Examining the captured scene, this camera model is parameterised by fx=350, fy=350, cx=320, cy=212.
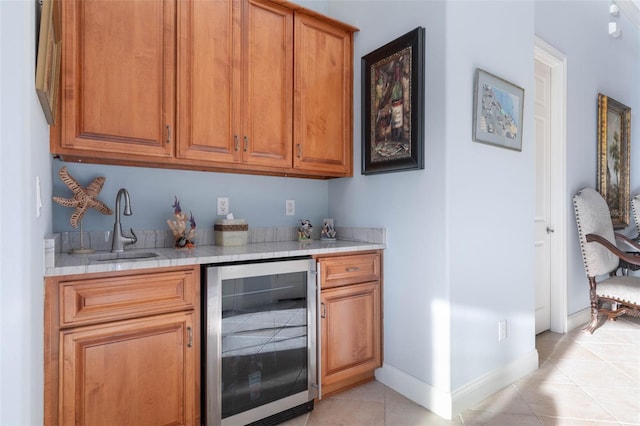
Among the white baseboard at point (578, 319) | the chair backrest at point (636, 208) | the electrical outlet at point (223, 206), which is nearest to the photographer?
Result: the electrical outlet at point (223, 206)

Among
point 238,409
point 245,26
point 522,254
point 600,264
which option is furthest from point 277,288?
point 600,264

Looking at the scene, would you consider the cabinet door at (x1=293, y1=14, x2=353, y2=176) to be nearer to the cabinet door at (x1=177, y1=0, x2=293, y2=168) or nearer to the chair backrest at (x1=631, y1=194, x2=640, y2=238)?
the cabinet door at (x1=177, y1=0, x2=293, y2=168)

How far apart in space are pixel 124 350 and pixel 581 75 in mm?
4293

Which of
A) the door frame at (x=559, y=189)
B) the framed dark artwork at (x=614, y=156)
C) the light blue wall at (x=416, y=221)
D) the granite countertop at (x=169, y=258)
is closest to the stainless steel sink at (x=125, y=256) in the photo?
the granite countertop at (x=169, y=258)

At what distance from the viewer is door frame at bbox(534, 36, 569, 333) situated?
3.12 meters

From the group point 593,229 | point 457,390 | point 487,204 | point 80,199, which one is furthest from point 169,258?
point 593,229

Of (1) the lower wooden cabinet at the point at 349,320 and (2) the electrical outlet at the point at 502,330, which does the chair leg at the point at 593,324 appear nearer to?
(2) the electrical outlet at the point at 502,330

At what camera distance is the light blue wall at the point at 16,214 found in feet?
2.68

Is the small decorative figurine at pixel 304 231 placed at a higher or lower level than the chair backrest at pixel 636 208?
lower

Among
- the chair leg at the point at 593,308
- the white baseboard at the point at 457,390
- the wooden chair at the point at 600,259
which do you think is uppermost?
the wooden chair at the point at 600,259

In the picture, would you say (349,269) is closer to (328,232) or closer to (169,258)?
(328,232)

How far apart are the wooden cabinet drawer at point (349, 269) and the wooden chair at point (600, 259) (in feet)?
7.03

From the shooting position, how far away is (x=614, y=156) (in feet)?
12.3

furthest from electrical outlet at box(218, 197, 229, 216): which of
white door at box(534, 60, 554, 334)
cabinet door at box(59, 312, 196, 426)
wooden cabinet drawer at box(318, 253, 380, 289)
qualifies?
white door at box(534, 60, 554, 334)
